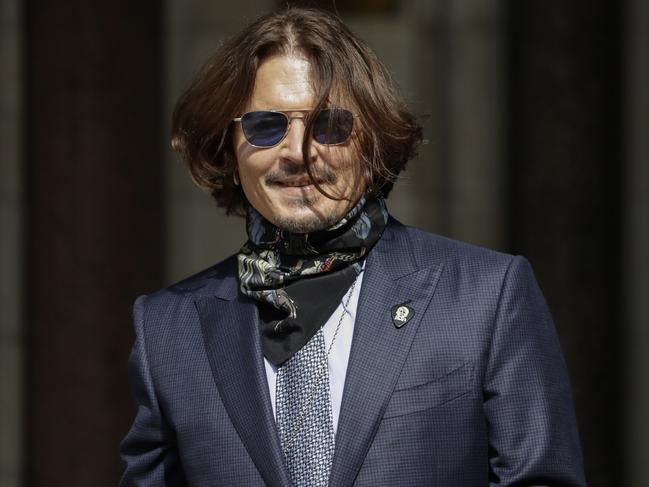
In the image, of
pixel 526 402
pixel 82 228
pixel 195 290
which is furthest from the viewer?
pixel 82 228

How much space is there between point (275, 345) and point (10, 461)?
3.34m

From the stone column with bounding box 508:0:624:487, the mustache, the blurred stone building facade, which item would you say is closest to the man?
the mustache

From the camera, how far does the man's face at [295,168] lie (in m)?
2.55

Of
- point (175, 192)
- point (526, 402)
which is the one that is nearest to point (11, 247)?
point (175, 192)

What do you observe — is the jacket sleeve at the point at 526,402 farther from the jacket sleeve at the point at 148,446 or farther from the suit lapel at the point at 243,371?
the jacket sleeve at the point at 148,446

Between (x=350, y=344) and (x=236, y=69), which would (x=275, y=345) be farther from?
(x=236, y=69)

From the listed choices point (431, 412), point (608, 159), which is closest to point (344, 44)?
point (431, 412)

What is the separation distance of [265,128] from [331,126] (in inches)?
5.6

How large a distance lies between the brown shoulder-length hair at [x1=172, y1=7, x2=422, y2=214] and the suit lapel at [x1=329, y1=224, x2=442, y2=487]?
18 centimetres

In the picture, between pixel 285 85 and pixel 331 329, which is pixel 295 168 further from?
pixel 331 329

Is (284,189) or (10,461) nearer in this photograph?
(284,189)

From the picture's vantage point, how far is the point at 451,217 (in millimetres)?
5953

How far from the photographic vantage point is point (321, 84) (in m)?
2.57

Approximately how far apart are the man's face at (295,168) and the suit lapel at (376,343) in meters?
0.16
